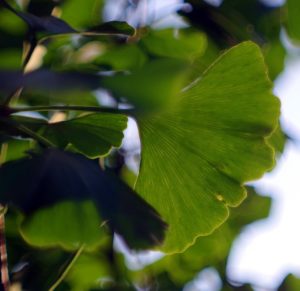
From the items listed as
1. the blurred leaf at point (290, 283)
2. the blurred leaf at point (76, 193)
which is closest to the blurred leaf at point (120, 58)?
the blurred leaf at point (76, 193)

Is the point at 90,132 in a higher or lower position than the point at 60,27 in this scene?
lower

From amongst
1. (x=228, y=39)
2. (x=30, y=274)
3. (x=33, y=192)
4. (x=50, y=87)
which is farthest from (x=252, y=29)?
(x=50, y=87)

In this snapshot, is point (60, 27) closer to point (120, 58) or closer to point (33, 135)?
point (33, 135)

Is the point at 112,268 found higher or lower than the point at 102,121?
lower

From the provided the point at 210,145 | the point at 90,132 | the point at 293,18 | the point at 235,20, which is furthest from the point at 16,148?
the point at 293,18

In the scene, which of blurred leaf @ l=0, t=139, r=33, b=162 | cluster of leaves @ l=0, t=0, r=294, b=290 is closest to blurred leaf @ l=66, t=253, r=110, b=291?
cluster of leaves @ l=0, t=0, r=294, b=290

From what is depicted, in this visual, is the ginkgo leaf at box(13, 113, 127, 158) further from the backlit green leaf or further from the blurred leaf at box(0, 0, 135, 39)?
the blurred leaf at box(0, 0, 135, 39)

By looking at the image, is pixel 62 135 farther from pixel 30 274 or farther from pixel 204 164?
pixel 30 274
